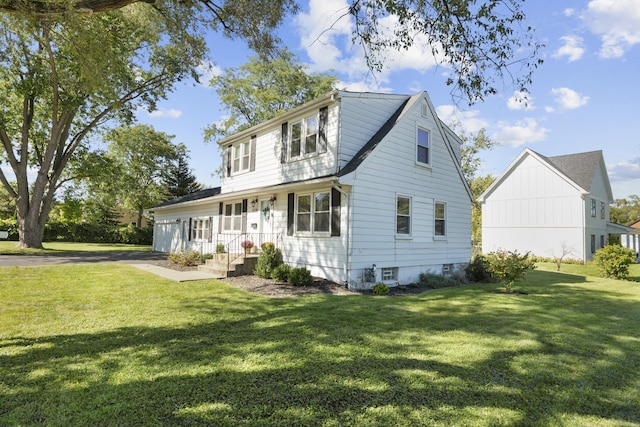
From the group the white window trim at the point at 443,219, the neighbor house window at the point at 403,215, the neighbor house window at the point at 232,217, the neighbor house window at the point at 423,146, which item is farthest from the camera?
the neighbor house window at the point at 232,217

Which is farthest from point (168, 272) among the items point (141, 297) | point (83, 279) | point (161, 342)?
point (161, 342)

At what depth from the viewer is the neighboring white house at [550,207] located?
73.0 ft

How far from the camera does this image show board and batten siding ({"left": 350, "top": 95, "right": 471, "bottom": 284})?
10602mm

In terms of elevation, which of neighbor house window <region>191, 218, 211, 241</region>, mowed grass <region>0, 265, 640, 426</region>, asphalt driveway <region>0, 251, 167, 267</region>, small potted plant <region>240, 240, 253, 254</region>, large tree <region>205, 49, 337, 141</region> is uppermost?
large tree <region>205, 49, 337, 141</region>

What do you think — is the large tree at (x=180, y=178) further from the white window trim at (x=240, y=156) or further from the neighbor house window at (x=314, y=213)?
the neighbor house window at (x=314, y=213)

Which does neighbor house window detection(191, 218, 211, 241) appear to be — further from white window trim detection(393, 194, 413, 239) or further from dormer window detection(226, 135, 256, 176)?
white window trim detection(393, 194, 413, 239)

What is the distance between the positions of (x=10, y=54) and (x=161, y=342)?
21525 mm

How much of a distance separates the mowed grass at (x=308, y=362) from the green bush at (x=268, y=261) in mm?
3175

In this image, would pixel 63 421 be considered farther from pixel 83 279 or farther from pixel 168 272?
pixel 168 272

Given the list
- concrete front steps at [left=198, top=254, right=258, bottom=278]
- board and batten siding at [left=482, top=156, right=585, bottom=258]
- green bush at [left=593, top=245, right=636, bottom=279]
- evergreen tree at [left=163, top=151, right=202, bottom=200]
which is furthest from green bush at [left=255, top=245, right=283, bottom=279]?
evergreen tree at [left=163, top=151, right=202, bottom=200]

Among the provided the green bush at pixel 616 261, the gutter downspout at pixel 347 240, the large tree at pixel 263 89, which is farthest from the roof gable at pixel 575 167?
the gutter downspout at pixel 347 240

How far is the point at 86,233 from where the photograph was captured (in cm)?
3241

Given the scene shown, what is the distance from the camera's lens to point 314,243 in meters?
11.4

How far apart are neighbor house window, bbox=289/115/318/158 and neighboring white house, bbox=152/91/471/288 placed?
36 mm
